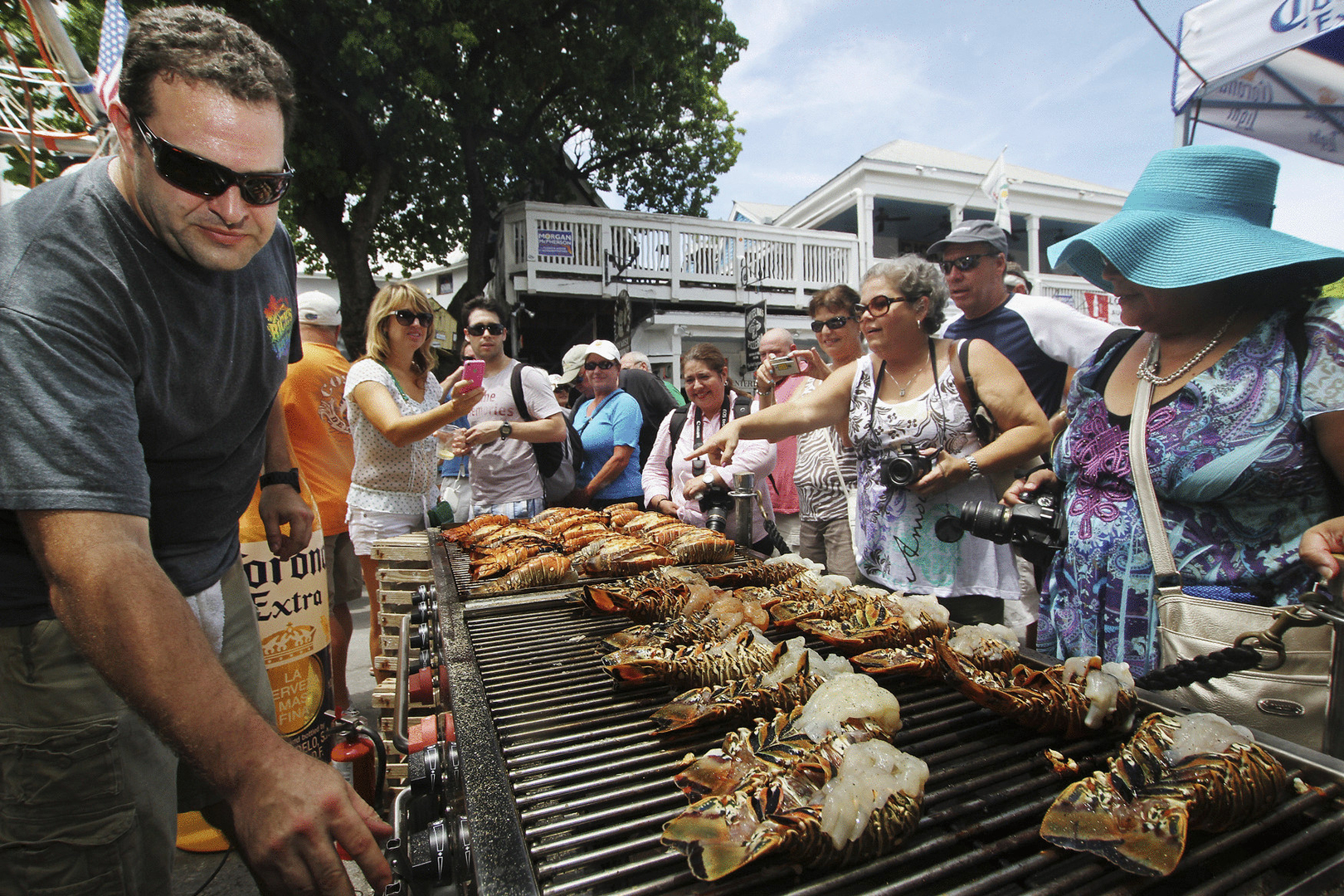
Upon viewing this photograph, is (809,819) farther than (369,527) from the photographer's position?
No

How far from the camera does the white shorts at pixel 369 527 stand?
13.5ft

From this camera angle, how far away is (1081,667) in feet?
5.09

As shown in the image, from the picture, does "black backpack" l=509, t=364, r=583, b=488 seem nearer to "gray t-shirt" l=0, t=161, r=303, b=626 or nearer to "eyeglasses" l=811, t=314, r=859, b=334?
"eyeglasses" l=811, t=314, r=859, b=334

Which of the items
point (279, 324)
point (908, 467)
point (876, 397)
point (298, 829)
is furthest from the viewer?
point (876, 397)

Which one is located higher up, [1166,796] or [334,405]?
[334,405]

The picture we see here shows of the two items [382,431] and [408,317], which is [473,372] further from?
[408,317]

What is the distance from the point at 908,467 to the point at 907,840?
5.48 feet

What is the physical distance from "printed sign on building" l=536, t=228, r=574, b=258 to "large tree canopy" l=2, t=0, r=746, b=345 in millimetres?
1342

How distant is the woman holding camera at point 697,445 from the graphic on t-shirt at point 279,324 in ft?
7.23

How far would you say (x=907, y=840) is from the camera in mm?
1150

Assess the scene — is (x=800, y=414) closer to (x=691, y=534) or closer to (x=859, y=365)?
(x=859, y=365)

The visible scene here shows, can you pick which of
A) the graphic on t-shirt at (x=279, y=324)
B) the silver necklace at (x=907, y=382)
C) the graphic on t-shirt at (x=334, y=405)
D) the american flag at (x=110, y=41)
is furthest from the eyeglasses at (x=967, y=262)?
the american flag at (x=110, y=41)

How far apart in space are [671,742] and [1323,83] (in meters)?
7.66

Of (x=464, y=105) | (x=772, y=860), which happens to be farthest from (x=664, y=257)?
(x=772, y=860)
